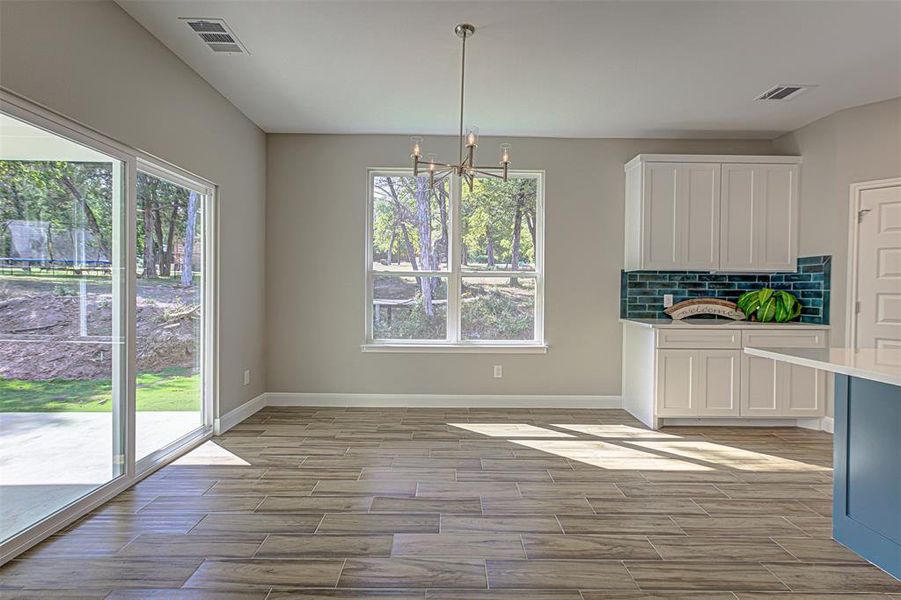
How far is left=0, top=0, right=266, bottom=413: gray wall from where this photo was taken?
2.33 meters

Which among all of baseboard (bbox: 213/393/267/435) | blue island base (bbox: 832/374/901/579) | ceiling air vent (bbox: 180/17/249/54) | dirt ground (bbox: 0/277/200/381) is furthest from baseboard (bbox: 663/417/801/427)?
ceiling air vent (bbox: 180/17/249/54)

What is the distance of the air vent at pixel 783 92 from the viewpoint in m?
3.85

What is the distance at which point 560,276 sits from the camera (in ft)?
17.3

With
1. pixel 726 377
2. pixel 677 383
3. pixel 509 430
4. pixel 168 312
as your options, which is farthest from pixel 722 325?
pixel 168 312

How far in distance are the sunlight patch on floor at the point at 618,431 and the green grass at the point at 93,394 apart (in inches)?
119

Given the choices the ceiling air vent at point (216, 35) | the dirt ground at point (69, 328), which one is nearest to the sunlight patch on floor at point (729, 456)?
the dirt ground at point (69, 328)

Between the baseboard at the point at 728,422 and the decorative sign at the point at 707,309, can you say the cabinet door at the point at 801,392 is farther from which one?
the decorative sign at the point at 707,309

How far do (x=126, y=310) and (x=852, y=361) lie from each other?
366cm

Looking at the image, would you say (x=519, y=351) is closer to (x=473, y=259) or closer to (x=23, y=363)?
(x=473, y=259)

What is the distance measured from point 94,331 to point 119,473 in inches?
34.0

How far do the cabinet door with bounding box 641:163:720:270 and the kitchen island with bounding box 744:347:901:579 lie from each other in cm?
243

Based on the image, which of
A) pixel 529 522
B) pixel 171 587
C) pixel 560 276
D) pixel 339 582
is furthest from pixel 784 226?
pixel 171 587

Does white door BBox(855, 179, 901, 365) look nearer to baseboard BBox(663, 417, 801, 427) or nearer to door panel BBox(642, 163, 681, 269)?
baseboard BBox(663, 417, 801, 427)

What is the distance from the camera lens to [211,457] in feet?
12.1
